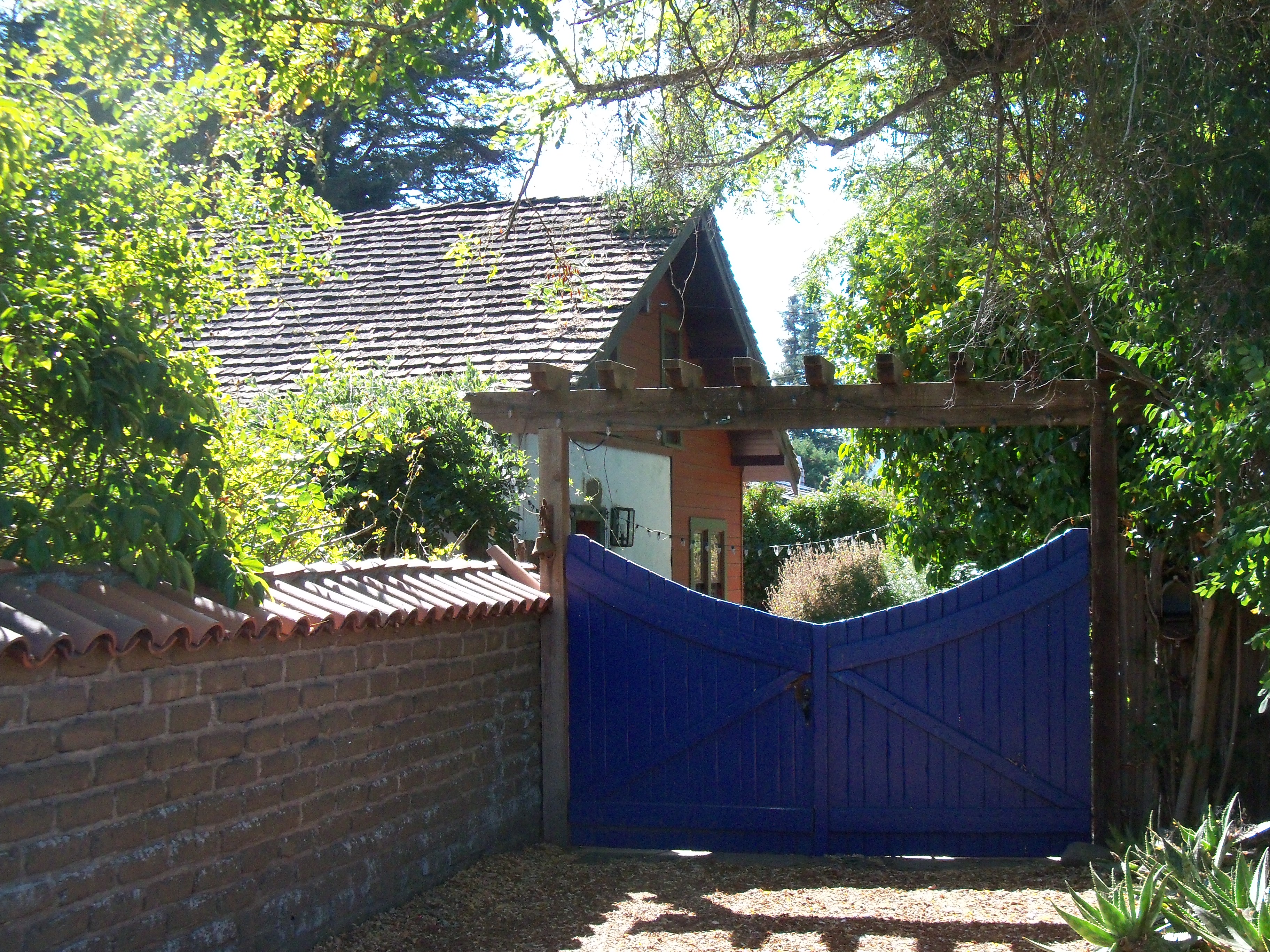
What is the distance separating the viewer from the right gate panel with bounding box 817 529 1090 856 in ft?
22.9

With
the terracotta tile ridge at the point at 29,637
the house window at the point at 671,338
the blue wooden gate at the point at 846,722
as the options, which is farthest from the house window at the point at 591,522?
the terracotta tile ridge at the point at 29,637

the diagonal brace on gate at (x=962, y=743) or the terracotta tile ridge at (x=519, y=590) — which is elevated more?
the terracotta tile ridge at (x=519, y=590)

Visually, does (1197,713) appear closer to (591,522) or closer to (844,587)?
(591,522)

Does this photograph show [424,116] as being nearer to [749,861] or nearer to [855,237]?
[855,237]

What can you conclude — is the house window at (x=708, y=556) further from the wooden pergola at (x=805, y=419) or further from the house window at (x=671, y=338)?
the wooden pergola at (x=805, y=419)

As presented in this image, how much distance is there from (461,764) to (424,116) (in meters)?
20.9

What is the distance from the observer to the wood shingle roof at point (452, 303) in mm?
11883

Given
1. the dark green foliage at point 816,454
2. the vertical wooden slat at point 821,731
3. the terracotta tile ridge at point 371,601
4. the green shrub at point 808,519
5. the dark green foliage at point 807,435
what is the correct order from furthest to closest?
the dark green foliage at point 816,454 < the dark green foliage at point 807,435 < the green shrub at point 808,519 < the vertical wooden slat at point 821,731 < the terracotta tile ridge at point 371,601

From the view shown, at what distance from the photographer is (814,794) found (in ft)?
23.6

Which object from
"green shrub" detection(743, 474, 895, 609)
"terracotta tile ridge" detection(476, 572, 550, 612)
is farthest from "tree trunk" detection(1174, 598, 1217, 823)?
"green shrub" detection(743, 474, 895, 609)

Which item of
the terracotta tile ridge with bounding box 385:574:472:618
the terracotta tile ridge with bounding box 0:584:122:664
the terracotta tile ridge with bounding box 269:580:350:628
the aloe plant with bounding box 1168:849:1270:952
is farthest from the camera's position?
the terracotta tile ridge with bounding box 385:574:472:618

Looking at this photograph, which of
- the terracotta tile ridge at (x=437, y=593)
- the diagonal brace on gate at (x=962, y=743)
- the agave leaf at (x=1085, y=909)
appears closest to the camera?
the agave leaf at (x=1085, y=909)

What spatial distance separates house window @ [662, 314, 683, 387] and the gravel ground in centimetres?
856

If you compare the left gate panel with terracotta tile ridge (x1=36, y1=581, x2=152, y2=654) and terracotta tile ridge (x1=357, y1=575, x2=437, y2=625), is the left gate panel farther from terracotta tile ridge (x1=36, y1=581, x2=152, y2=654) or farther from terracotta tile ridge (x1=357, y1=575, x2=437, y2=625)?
terracotta tile ridge (x1=36, y1=581, x2=152, y2=654)
